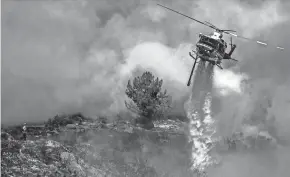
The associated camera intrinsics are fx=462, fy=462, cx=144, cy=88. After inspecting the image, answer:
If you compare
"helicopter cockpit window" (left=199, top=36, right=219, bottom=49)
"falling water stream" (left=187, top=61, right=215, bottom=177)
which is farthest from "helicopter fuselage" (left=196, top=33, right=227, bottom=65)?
"falling water stream" (left=187, top=61, right=215, bottom=177)

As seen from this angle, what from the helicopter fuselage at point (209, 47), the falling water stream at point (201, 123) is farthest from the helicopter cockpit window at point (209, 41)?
the falling water stream at point (201, 123)

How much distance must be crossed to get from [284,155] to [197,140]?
33.7 metres

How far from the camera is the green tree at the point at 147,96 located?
15350cm

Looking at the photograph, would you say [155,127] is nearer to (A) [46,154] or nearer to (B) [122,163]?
(B) [122,163]

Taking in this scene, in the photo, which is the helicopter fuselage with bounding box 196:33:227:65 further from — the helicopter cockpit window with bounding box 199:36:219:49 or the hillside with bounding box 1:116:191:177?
the hillside with bounding box 1:116:191:177

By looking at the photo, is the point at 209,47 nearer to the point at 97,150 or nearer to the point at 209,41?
the point at 209,41

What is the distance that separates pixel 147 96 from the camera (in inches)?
6063

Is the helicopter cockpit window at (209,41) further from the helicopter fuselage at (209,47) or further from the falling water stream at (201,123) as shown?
the falling water stream at (201,123)

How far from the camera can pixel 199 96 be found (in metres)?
175

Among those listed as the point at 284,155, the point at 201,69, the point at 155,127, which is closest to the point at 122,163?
the point at 155,127

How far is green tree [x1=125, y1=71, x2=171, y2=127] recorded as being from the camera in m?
154

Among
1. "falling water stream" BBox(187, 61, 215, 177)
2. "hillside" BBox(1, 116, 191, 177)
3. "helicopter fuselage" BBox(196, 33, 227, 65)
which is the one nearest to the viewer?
"hillside" BBox(1, 116, 191, 177)

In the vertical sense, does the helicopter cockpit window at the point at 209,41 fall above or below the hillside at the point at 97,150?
above

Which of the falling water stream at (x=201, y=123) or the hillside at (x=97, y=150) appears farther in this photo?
the falling water stream at (x=201, y=123)
